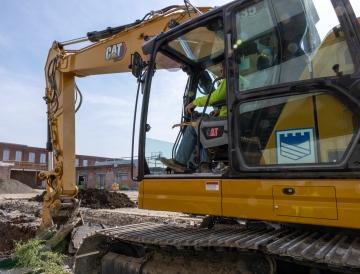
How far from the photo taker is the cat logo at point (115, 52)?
5.86m

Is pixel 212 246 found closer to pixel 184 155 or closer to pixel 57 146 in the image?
pixel 184 155

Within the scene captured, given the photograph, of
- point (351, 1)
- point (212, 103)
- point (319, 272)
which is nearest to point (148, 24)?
point (212, 103)

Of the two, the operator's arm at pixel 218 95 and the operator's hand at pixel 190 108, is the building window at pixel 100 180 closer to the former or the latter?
the operator's hand at pixel 190 108

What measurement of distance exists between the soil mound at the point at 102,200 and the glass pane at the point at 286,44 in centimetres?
1353

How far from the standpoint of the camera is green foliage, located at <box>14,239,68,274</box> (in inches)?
214

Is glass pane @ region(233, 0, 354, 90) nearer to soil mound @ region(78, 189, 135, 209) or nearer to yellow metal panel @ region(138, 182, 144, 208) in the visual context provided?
yellow metal panel @ region(138, 182, 144, 208)

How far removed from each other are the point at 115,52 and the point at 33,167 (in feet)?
171

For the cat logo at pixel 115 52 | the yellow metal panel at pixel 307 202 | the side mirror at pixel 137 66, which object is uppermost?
the cat logo at pixel 115 52

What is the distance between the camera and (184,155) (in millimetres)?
3645

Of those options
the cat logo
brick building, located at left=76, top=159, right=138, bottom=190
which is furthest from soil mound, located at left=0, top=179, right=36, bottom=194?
the cat logo

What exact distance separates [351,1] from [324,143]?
95 cm

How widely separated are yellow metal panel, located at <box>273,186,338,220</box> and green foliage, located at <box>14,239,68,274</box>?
384 cm

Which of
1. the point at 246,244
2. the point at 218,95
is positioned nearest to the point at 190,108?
the point at 218,95

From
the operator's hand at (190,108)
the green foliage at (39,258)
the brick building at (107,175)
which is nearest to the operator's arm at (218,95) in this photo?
the operator's hand at (190,108)
